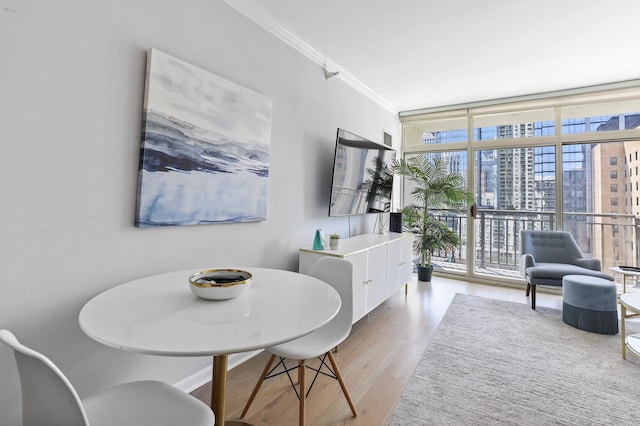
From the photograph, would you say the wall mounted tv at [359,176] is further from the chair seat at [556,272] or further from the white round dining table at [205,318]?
the chair seat at [556,272]

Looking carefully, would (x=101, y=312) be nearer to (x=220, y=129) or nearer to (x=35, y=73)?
(x=35, y=73)

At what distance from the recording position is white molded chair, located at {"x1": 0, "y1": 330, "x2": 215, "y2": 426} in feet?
2.29

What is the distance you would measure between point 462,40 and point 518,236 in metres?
3.09

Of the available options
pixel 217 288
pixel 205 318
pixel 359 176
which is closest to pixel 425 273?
pixel 359 176

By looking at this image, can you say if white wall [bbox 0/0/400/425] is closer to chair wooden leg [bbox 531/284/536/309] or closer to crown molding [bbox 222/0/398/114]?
crown molding [bbox 222/0/398/114]

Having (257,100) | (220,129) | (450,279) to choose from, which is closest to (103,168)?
(220,129)

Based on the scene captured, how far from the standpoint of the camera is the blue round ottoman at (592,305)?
2699mm

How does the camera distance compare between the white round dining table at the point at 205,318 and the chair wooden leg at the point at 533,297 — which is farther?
the chair wooden leg at the point at 533,297

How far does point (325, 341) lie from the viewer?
1547 mm

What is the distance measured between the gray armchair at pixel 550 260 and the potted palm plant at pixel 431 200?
879 millimetres

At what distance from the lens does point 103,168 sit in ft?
4.74

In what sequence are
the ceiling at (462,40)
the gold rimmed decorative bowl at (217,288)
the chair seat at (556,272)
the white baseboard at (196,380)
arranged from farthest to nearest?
the chair seat at (556,272), the ceiling at (462,40), the white baseboard at (196,380), the gold rimmed decorative bowl at (217,288)

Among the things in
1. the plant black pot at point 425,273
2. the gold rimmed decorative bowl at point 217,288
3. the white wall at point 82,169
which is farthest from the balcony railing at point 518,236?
the gold rimmed decorative bowl at point 217,288

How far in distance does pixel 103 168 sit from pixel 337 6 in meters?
1.96
